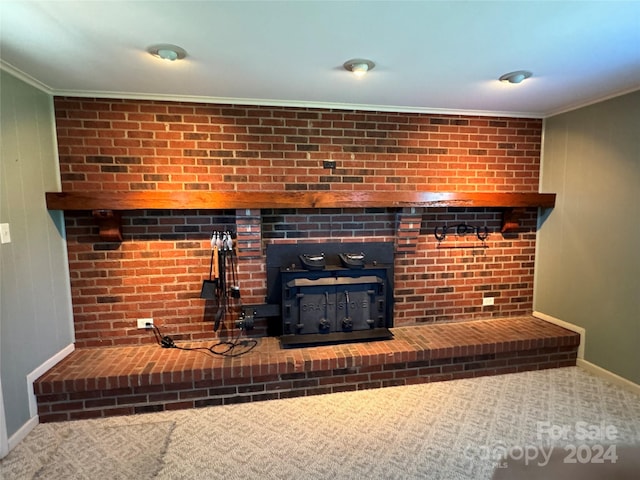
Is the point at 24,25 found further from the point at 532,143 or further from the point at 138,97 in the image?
the point at 532,143

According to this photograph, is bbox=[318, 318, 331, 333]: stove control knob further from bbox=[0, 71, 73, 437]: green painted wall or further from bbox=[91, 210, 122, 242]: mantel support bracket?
bbox=[0, 71, 73, 437]: green painted wall

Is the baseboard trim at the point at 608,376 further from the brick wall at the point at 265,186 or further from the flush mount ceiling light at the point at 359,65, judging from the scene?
the flush mount ceiling light at the point at 359,65

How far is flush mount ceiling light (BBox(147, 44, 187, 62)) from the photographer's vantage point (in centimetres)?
172

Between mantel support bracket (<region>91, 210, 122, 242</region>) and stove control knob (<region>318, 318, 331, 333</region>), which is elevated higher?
mantel support bracket (<region>91, 210, 122, 242</region>)

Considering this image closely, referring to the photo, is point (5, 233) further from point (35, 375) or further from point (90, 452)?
point (90, 452)

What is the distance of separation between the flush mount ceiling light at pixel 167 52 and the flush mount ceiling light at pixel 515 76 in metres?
2.00

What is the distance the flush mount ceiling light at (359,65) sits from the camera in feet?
6.27

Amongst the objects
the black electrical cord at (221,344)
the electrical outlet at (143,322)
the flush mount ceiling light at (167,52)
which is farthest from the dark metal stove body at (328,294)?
the flush mount ceiling light at (167,52)

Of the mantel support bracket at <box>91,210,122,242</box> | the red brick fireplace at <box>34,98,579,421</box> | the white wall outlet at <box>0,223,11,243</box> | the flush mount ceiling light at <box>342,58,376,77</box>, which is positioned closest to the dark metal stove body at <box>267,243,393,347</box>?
the red brick fireplace at <box>34,98,579,421</box>

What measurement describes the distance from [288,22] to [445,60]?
975 millimetres

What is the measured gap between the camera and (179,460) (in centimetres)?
183

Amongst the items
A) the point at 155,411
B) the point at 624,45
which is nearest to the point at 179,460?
the point at 155,411

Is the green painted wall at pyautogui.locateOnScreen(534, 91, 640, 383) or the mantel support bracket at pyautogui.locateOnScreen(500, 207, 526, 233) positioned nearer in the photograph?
the green painted wall at pyautogui.locateOnScreen(534, 91, 640, 383)

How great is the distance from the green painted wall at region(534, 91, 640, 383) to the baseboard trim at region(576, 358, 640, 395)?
37mm
